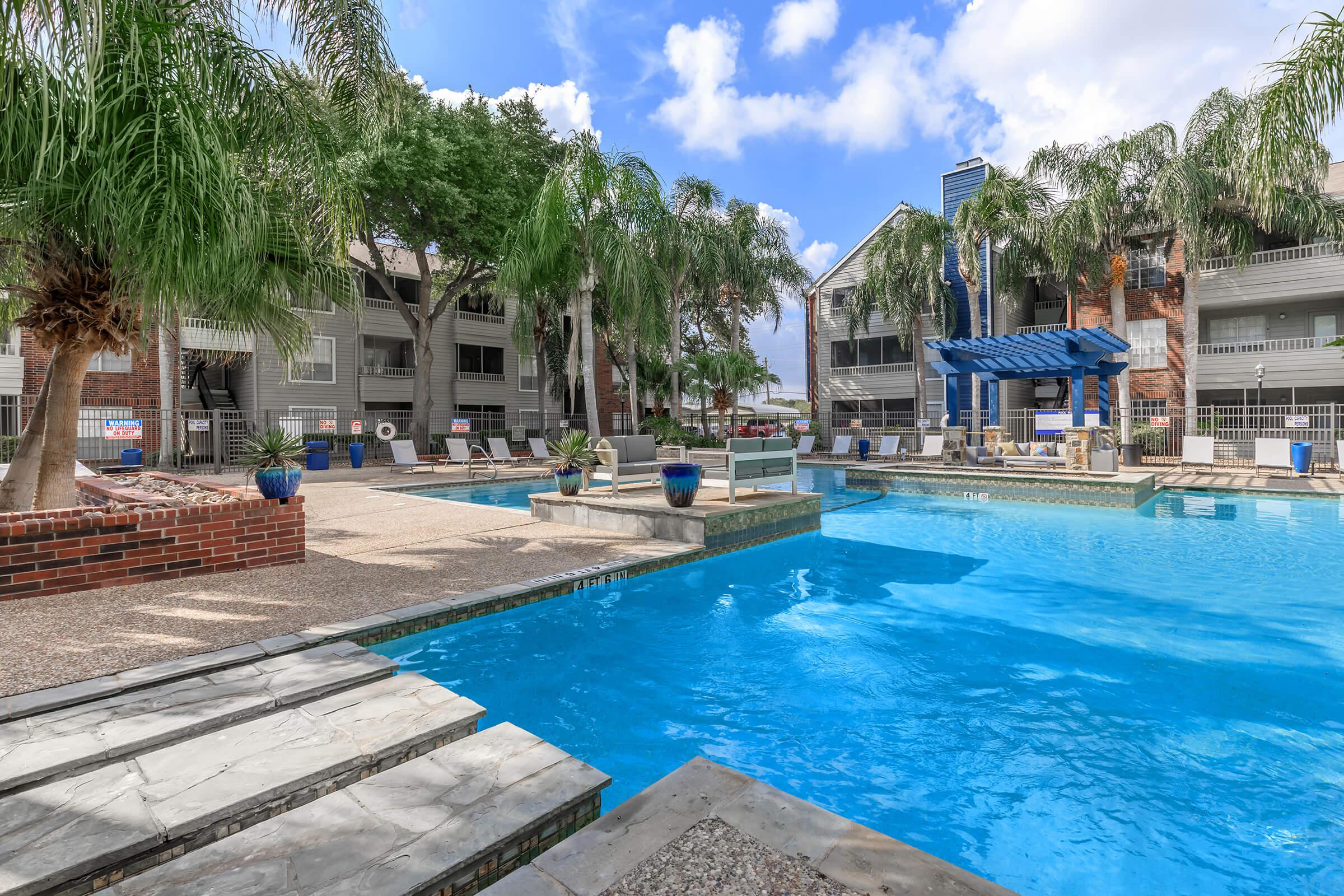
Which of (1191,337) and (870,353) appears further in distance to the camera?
(870,353)

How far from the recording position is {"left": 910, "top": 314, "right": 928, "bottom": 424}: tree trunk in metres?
26.2

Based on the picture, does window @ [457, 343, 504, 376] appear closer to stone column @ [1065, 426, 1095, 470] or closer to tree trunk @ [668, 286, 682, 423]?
tree trunk @ [668, 286, 682, 423]

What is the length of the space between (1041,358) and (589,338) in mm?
11787

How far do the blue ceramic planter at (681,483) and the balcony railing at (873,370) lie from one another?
2219cm

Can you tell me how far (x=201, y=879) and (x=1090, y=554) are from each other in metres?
9.16

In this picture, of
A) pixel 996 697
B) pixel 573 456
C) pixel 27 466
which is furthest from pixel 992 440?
pixel 27 466

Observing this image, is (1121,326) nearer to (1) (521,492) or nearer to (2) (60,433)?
(1) (521,492)

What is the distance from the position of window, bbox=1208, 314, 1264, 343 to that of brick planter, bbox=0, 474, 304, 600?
97.1ft

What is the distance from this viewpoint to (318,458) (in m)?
19.2

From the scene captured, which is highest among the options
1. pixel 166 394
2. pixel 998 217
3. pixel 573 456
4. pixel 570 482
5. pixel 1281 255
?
pixel 998 217

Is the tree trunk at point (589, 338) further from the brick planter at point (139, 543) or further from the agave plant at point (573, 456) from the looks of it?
the brick planter at point (139, 543)

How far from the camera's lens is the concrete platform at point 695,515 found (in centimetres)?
801

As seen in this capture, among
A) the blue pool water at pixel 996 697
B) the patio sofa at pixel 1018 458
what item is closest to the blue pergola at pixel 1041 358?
the patio sofa at pixel 1018 458

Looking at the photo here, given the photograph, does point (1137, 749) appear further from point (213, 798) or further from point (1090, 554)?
point (1090, 554)
